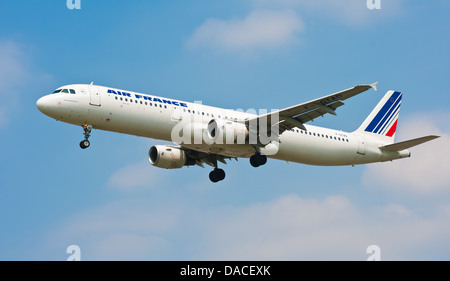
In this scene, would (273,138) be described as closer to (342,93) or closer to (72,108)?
(342,93)

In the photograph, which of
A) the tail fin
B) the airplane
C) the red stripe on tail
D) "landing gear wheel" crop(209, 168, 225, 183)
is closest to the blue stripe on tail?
the tail fin

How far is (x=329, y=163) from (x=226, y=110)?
7832 millimetres

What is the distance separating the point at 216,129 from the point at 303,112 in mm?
5004

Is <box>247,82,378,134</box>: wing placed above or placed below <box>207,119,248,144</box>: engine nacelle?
above

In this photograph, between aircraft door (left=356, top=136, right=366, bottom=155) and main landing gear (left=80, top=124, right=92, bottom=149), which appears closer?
main landing gear (left=80, top=124, right=92, bottom=149)

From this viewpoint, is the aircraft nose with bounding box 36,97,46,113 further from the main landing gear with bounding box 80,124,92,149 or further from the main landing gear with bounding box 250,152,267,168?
the main landing gear with bounding box 250,152,267,168

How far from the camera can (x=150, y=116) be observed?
40.2 metres

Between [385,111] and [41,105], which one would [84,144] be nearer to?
[41,105]

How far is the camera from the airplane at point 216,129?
130 ft

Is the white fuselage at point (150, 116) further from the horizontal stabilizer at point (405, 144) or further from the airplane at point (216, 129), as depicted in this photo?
the horizontal stabilizer at point (405, 144)

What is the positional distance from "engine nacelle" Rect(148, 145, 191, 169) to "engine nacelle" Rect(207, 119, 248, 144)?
4652 mm

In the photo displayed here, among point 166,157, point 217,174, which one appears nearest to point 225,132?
point 166,157

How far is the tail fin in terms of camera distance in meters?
49.6

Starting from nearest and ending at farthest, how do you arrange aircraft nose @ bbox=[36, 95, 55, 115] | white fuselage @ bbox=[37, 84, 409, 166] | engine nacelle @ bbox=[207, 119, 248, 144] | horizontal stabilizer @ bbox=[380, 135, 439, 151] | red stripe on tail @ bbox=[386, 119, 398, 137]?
aircraft nose @ bbox=[36, 95, 55, 115] < white fuselage @ bbox=[37, 84, 409, 166] < engine nacelle @ bbox=[207, 119, 248, 144] < horizontal stabilizer @ bbox=[380, 135, 439, 151] < red stripe on tail @ bbox=[386, 119, 398, 137]
